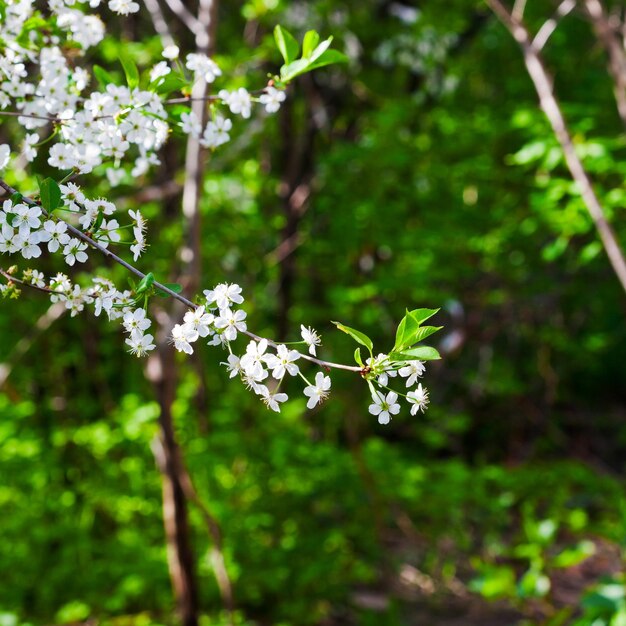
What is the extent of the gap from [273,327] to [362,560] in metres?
1.75

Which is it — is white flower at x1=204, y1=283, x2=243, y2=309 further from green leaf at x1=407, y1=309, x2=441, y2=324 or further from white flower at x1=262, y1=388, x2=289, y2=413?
green leaf at x1=407, y1=309, x2=441, y2=324

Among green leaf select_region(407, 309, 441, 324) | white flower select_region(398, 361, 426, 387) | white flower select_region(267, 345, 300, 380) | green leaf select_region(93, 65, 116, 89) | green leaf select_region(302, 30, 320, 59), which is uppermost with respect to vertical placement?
green leaf select_region(93, 65, 116, 89)

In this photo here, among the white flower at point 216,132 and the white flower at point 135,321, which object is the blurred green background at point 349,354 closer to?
the white flower at point 216,132

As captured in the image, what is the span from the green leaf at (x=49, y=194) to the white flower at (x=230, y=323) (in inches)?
10.5

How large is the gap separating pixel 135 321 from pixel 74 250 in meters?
0.14

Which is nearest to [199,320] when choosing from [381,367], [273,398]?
[273,398]

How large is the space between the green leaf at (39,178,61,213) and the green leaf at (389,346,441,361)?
1.62 feet

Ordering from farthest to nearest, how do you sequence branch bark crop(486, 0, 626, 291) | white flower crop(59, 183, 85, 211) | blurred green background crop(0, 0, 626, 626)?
blurred green background crop(0, 0, 626, 626), branch bark crop(486, 0, 626, 291), white flower crop(59, 183, 85, 211)

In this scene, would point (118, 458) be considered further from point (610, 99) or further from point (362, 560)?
point (610, 99)

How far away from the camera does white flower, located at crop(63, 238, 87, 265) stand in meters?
1.10

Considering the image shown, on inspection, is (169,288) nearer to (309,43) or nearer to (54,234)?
(54,234)

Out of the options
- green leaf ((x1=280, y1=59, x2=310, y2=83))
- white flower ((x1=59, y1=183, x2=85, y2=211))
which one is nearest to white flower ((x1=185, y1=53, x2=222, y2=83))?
green leaf ((x1=280, y1=59, x2=310, y2=83))

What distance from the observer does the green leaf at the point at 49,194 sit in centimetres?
106

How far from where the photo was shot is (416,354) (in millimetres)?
1026
